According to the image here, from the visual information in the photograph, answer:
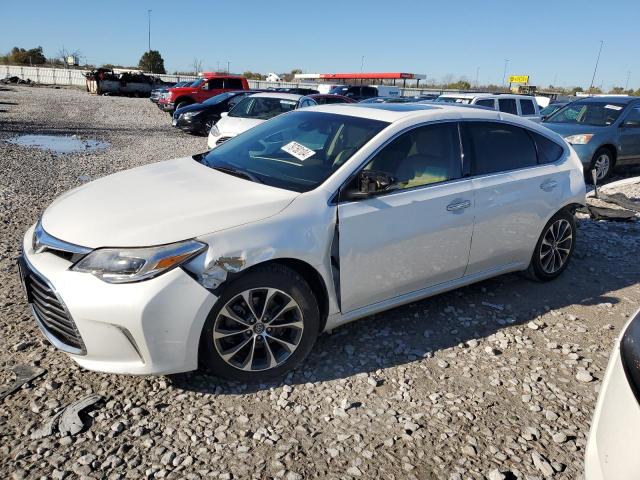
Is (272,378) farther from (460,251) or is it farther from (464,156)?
(464,156)

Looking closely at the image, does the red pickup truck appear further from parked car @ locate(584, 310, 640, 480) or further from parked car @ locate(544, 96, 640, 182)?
parked car @ locate(584, 310, 640, 480)

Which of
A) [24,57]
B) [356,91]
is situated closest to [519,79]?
[356,91]

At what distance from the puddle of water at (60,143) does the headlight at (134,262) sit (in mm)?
10033

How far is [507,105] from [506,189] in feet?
30.7

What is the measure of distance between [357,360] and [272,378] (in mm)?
626

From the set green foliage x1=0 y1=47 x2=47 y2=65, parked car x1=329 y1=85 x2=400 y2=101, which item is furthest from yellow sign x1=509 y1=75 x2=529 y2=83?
green foliage x1=0 y1=47 x2=47 y2=65

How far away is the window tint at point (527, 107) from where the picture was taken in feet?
41.9

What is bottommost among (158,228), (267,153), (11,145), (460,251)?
(11,145)

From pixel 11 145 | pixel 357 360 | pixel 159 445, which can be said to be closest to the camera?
pixel 159 445

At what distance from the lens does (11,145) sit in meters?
11.6

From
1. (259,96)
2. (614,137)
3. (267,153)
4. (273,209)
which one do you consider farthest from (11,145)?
(614,137)

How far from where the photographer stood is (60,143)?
12750 mm

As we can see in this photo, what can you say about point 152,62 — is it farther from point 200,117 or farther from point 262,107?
point 262,107

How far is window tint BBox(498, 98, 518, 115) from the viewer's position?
479 inches
